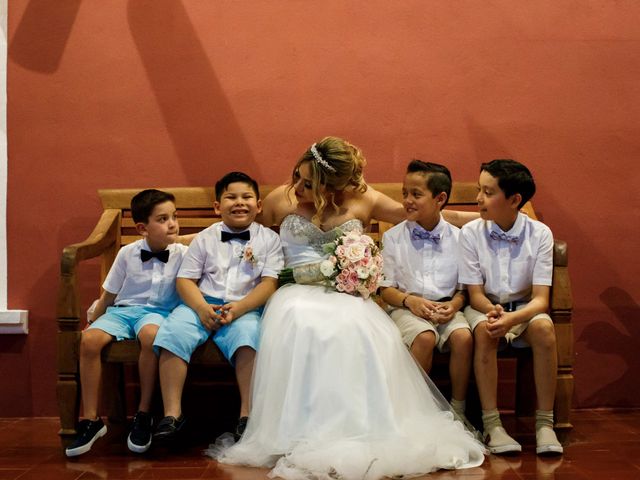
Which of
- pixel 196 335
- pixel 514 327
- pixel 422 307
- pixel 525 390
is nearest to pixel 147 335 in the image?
pixel 196 335

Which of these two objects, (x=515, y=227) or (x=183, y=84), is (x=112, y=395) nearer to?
(x=183, y=84)

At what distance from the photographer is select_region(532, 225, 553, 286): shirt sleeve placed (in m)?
3.79

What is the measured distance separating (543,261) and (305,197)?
1.23 m

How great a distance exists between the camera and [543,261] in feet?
12.5

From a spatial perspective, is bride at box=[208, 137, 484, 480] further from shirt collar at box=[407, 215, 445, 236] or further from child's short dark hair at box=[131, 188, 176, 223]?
child's short dark hair at box=[131, 188, 176, 223]

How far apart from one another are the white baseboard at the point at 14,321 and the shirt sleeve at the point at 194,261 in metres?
1.19

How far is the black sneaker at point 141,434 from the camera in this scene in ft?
11.6

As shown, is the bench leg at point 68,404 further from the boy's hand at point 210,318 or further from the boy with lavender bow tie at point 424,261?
the boy with lavender bow tie at point 424,261

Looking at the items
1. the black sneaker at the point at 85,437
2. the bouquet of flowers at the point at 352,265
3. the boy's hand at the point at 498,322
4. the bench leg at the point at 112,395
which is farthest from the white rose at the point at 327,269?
the bench leg at the point at 112,395

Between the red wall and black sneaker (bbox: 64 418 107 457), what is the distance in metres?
1.07

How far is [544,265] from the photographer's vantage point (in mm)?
3795

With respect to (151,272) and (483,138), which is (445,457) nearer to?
(151,272)

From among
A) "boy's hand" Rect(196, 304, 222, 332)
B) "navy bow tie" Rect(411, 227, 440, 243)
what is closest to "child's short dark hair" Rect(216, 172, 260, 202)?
"boy's hand" Rect(196, 304, 222, 332)

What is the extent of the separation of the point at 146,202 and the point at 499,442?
207 centimetres
